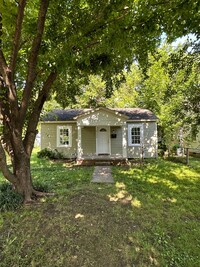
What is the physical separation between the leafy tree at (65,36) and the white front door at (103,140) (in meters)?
7.82

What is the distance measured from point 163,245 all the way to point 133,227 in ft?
2.19

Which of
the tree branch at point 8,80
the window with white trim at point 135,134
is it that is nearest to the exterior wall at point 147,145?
the window with white trim at point 135,134

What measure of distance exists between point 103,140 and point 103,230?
9.79 m

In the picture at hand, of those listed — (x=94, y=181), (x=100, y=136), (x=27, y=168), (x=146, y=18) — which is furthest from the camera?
(x=100, y=136)

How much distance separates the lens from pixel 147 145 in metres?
13.7

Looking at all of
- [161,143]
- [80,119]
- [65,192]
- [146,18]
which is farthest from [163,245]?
[161,143]

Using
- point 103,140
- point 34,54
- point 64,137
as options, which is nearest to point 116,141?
point 103,140

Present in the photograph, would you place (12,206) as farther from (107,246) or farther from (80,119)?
(80,119)

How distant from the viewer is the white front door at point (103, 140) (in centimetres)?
1360

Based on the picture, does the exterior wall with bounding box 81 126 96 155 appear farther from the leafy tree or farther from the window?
the leafy tree

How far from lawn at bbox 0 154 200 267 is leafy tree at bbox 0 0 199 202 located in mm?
983

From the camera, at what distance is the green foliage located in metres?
4.65

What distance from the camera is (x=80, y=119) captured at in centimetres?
1227

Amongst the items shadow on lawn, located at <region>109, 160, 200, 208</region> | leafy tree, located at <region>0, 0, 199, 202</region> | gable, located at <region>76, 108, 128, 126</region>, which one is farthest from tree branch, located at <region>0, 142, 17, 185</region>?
gable, located at <region>76, 108, 128, 126</region>
